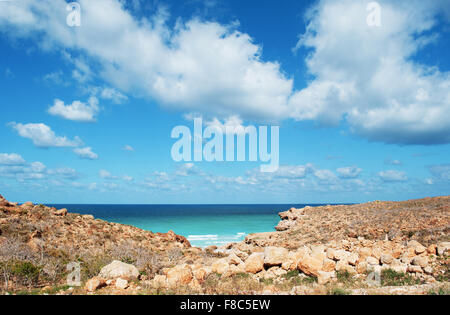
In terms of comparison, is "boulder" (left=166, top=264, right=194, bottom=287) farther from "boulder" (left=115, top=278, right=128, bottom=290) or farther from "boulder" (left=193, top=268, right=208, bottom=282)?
"boulder" (left=115, top=278, right=128, bottom=290)

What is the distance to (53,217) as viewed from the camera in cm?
1838

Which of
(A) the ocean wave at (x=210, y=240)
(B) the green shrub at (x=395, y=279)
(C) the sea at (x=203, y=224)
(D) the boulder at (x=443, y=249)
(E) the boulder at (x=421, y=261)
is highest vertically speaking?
(D) the boulder at (x=443, y=249)

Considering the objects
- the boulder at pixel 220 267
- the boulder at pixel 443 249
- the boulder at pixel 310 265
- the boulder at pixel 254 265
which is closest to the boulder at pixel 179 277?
the boulder at pixel 220 267

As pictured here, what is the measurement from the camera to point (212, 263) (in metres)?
12.9

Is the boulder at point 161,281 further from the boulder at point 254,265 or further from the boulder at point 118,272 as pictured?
the boulder at point 254,265

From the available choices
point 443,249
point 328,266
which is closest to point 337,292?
point 328,266

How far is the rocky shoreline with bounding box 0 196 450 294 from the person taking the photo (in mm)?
7973

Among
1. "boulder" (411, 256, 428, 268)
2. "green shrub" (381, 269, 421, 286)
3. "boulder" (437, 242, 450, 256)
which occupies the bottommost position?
"green shrub" (381, 269, 421, 286)

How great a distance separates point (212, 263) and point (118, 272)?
16.6ft

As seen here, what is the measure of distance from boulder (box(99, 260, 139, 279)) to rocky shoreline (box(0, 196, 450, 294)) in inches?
1.4

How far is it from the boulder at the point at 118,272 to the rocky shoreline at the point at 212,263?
0.12 ft

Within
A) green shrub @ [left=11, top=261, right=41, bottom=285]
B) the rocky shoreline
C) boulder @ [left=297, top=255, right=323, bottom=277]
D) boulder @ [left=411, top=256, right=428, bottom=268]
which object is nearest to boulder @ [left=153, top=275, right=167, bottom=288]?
the rocky shoreline

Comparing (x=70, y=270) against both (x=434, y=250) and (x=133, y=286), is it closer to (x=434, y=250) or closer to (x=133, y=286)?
(x=133, y=286)

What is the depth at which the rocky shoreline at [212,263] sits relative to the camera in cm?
797
